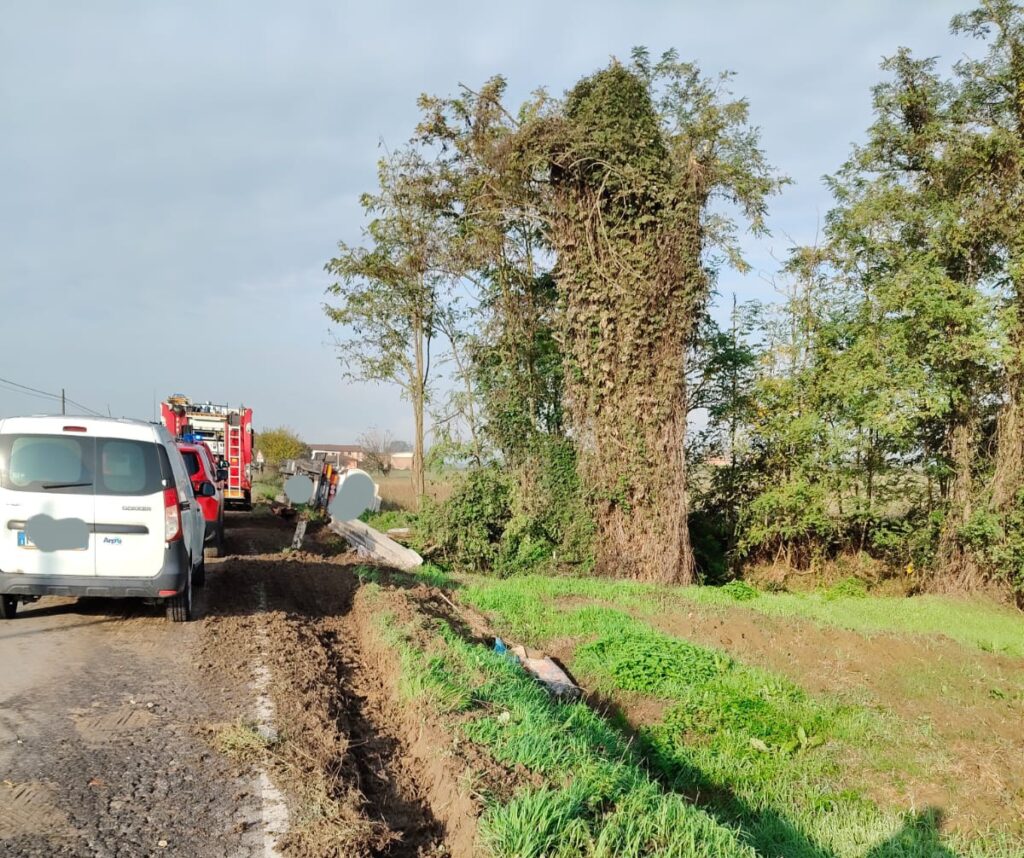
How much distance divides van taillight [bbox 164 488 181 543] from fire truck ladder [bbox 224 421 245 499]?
17.6 metres

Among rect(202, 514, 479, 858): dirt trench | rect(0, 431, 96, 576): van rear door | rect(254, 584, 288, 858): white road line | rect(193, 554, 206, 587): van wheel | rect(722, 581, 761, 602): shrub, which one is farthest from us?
rect(722, 581, 761, 602): shrub

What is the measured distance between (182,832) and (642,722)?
4616mm

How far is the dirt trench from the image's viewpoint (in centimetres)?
387

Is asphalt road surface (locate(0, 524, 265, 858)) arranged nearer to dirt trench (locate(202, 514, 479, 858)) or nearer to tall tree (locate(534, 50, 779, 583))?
dirt trench (locate(202, 514, 479, 858))

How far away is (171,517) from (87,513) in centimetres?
73

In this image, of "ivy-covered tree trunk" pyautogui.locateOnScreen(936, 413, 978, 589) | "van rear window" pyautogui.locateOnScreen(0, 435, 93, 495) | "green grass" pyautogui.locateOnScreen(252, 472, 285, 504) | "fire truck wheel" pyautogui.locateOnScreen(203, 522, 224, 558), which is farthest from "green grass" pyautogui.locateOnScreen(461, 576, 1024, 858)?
"green grass" pyautogui.locateOnScreen(252, 472, 285, 504)

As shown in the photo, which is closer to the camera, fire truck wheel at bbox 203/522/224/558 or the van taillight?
the van taillight

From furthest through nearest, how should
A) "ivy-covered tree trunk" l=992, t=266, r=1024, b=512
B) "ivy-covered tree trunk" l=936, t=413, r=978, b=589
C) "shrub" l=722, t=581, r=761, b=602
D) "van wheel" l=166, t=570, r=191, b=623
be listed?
"ivy-covered tree trunk" l=936, t=413, r=978, b=589, "ivy-covered tree trunk" l=992, t=266, r=1024, b=512, "shrub" l=722, t=581, r=761, b=602, "van wheel" l=166, t=570, r=191, b=623

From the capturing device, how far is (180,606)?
8234 millimetres

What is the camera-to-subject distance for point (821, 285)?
16.5 m

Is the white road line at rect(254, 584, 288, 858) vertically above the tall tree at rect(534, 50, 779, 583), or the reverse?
the tall tree at rect(534, 50, 779, 583)

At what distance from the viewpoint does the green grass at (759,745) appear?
17.8 feet

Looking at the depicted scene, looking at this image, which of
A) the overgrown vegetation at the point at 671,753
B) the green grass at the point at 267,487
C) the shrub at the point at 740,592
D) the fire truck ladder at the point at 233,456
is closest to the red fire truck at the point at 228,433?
the fire truck ladder at the point at 233,456

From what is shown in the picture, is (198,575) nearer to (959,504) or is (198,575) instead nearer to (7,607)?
(7,607)
